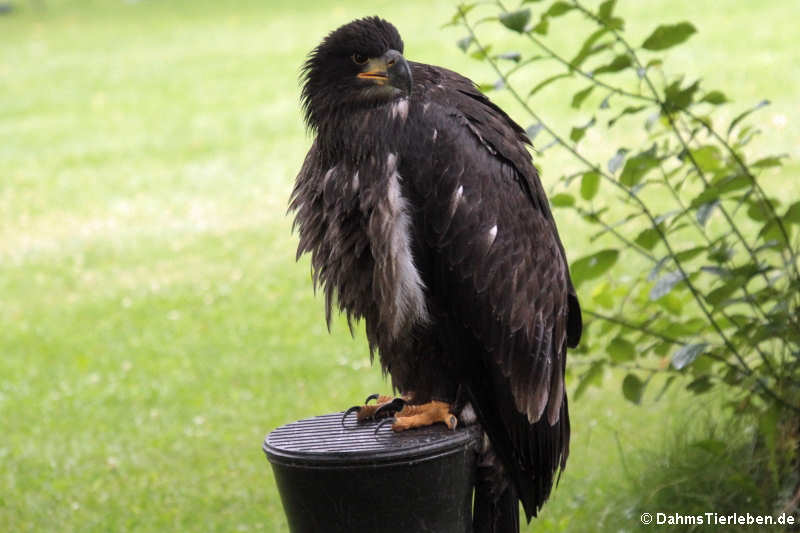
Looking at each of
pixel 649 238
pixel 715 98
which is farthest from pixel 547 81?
pixel 649 238

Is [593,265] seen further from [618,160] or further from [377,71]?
[377,71]

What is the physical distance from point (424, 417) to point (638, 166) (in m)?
1.54

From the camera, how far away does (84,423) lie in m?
7.66

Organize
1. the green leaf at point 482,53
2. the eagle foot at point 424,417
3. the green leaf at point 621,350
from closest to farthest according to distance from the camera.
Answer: the eagle foot at point 424,417 → the green leaf at point 482,53 → the green leaf at point 621,350

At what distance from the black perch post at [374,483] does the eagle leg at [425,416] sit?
0.17 metres

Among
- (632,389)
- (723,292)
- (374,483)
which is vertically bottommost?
(632,389)

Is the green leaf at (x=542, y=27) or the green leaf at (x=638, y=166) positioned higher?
the green leaf at (x=542, y=27)

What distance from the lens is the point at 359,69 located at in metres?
3.62

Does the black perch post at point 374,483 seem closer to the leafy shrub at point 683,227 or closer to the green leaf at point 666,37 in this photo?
the leafy shrub at point 683,227

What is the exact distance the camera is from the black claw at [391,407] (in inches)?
151

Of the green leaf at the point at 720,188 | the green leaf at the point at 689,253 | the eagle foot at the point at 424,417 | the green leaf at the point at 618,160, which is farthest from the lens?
the green leaf at the point at 618,160

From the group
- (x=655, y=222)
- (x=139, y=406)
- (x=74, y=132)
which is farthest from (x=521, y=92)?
(x=655, y=222)

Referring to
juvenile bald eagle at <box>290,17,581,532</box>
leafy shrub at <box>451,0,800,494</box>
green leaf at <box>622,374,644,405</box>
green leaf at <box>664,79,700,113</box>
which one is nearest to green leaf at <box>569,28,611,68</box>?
leafy shrub at <box>451,0,800,494</box>

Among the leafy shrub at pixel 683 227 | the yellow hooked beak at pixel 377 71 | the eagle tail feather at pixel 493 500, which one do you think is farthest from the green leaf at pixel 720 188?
the yellow hooked beak at pixel 377 71
